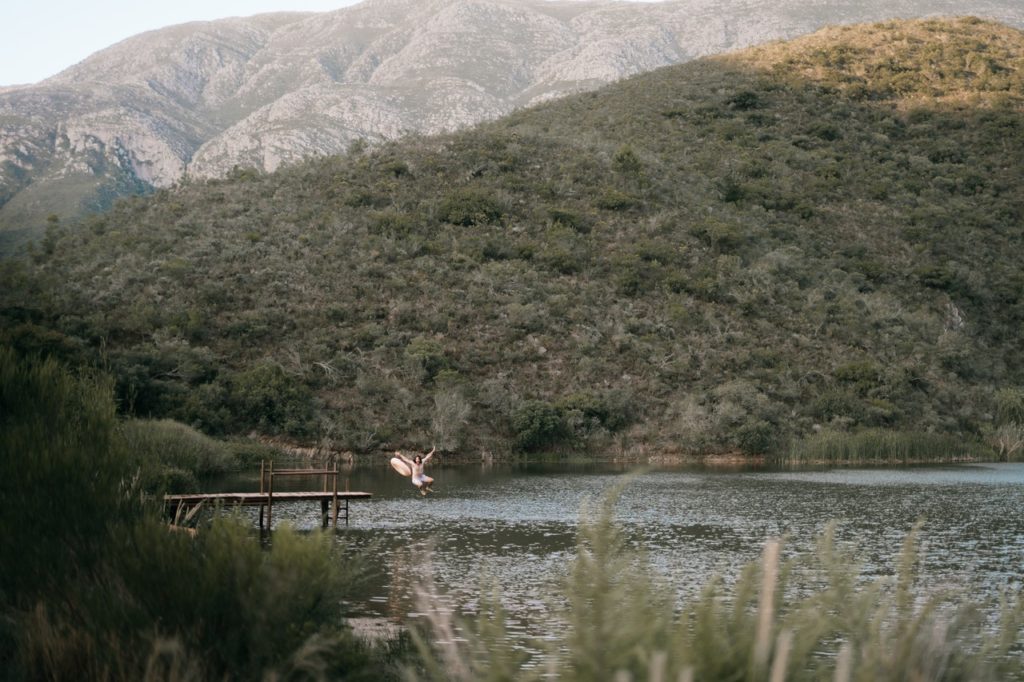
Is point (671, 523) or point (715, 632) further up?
point (715, 632)

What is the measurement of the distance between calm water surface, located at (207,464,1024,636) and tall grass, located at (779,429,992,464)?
5625 millimetres

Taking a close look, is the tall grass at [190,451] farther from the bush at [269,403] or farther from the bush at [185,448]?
the bush at [269,403]

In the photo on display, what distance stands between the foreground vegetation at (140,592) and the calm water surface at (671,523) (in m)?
4.07

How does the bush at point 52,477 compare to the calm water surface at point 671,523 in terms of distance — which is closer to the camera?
the bush at point 52,477

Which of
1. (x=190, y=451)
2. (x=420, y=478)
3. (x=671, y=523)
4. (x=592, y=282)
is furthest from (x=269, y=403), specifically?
(x=671, y=523)

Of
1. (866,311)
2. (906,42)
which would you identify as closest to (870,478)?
(866,311)

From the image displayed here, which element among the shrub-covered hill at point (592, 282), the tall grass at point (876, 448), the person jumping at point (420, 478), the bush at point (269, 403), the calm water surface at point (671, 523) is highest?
the shrub-covered hill at point (592, 282)

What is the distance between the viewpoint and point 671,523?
27797mm

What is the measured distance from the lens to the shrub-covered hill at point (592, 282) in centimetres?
5006

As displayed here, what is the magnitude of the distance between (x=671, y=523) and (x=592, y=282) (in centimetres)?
3618

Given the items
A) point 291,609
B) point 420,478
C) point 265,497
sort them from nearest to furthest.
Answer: point 291,609, point 265,497, point 420,478

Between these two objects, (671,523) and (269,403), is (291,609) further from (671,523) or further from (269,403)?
(269,403)

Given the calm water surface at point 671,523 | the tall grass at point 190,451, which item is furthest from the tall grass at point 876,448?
the tall grass at point 190,451

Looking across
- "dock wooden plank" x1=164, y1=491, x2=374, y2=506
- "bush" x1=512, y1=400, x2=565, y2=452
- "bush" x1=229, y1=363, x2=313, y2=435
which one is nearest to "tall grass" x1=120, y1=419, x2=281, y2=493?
"bush" x1=229, y1=363, x2=313, y2=435
